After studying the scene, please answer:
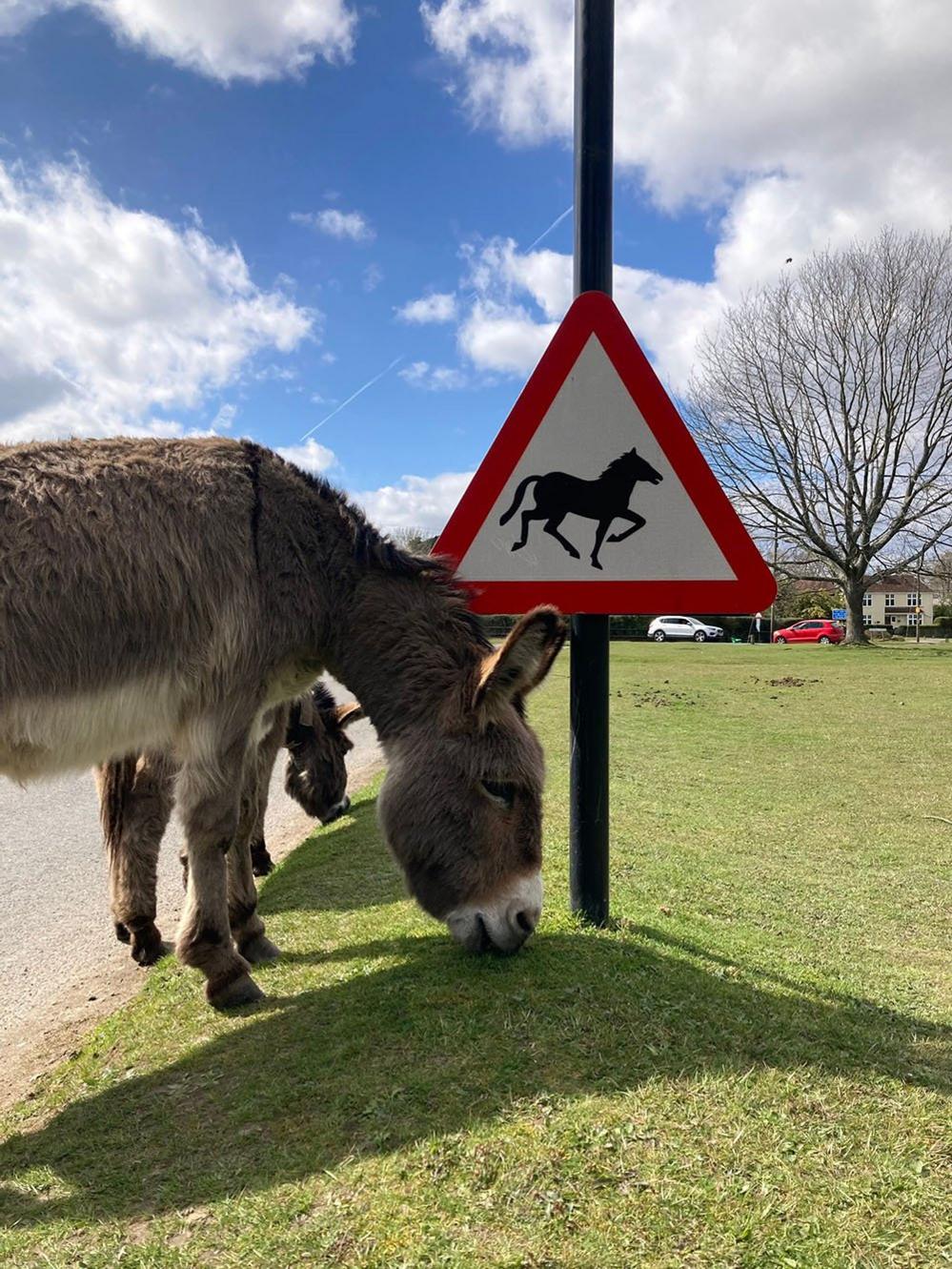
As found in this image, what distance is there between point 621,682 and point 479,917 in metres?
19.9

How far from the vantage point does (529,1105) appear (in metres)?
2.13

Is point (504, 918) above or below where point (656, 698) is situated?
above

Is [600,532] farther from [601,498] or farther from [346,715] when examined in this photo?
[346,715]

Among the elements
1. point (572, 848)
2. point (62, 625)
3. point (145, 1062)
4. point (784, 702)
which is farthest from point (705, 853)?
point (784, 702)

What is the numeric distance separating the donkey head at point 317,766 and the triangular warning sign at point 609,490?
449 centimetres

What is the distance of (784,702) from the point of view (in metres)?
17.1

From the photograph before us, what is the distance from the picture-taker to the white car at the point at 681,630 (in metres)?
61.4

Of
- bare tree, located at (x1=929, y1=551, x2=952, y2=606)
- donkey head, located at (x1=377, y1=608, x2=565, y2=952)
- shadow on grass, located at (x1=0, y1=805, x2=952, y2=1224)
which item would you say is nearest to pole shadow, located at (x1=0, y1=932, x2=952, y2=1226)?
shadow on grass, located at (x1=0, y1=805, x2=952, y2=1224)

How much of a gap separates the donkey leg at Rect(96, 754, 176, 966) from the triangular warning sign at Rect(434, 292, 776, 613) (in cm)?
251

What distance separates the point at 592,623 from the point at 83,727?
2074mm

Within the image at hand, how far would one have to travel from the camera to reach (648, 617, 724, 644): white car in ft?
202

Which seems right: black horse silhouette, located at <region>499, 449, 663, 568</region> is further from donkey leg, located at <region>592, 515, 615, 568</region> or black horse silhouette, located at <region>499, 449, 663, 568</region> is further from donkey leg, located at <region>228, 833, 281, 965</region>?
donkey leg, located at <region>228, 833, 281, 965</region>

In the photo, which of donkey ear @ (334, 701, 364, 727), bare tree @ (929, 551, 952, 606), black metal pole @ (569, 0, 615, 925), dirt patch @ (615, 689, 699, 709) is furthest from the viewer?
bare tree @ (929, 551, 952, 606)

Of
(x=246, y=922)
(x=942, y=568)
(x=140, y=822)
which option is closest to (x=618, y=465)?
(x=246, y=922)
